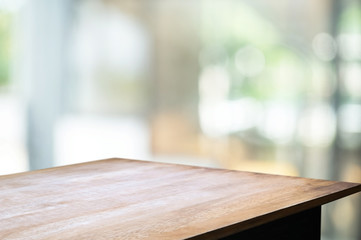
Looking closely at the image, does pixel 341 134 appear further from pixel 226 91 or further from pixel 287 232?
pixel 287 232

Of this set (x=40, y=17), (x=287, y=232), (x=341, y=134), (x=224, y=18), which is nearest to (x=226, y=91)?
(x=224, y=18)

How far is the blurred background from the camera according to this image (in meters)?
3.78

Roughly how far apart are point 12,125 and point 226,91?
190 centimetres

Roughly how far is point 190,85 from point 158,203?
2.77m

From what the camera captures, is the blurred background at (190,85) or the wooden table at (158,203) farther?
the blurred background at (190,85)

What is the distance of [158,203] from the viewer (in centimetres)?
161

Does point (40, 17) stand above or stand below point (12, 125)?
above

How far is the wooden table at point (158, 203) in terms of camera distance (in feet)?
4.43

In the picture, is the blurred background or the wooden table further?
the blurred background

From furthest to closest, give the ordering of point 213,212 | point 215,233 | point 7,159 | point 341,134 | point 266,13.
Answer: point 7,159 < point 266,13 < point 341,134 < point 213,212 < point 215,233

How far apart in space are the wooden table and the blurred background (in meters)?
1.81

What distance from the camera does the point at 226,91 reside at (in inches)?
165

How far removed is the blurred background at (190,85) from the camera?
3.78 metres

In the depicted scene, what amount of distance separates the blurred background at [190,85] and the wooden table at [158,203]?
181cm
